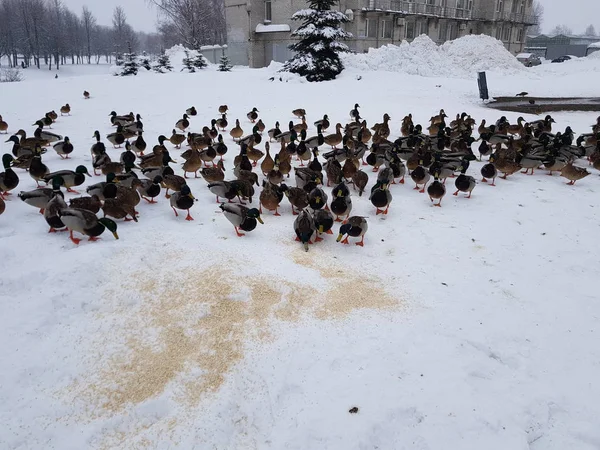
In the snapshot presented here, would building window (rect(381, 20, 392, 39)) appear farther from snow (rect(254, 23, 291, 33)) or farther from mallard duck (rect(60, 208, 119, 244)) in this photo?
mallard duck (rect(60, 208, 119, 244))

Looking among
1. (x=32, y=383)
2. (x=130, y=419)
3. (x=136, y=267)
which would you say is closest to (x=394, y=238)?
(x=136, y=267)

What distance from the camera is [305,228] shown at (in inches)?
234

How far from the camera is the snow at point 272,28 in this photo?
36031mm

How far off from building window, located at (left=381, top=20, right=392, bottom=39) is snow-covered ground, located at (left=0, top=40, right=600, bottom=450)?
36.2m

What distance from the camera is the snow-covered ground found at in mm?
3500

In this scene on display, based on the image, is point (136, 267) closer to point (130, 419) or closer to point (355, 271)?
point (130, 419)

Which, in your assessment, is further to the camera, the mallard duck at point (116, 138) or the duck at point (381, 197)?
the mallard duck at point (116, 138)

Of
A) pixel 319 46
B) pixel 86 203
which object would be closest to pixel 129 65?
pixel 319 46

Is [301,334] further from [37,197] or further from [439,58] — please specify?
[439,58]

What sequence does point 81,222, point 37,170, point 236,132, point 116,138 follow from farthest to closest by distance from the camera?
point 236,132 < point 116,138 < point 37,170 < point 81,222

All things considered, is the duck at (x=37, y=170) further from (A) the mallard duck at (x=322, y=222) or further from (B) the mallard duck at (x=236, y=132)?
(B) the mallard duck at (x=236, y=132)

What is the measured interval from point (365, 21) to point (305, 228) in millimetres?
36613

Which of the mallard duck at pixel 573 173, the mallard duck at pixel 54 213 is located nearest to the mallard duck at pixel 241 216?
the mallard duck at pixel 54 213

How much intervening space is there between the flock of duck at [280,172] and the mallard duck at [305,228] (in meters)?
0.02
